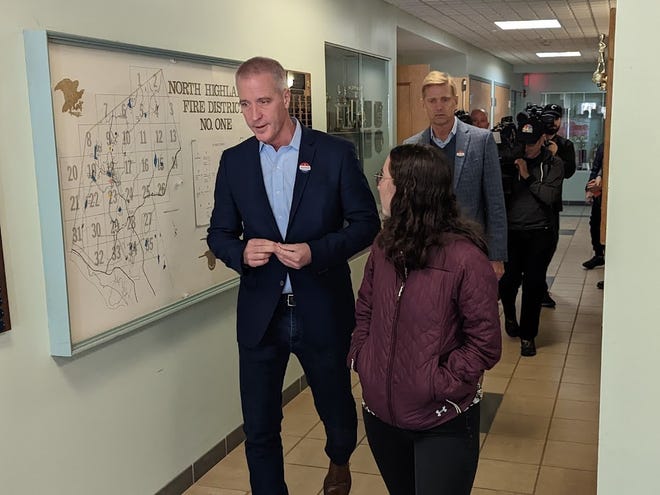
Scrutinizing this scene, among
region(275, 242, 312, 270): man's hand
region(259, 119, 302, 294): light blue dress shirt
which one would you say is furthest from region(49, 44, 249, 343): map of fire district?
region(275, 242, 312, 270): man's hand

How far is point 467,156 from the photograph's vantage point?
3.23 m

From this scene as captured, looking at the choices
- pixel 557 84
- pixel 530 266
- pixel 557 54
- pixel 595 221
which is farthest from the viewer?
pixel 557 84

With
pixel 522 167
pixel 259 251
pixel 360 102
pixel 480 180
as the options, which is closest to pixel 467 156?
pixel 480 180

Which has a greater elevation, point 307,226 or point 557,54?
point 557,54

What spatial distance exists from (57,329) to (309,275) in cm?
82

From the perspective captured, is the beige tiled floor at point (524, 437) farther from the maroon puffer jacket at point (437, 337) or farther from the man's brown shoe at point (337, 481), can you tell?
the maroon puffer jacket at point (437, 337)

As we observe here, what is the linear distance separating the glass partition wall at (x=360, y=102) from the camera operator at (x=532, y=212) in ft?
3.74

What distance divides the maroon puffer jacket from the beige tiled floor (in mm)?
1325

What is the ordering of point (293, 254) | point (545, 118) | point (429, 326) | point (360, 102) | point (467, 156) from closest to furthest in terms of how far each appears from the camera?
point (429, 326)
point (293, 254)
point (467, 156)
point (545, 118)
point (360, 102)

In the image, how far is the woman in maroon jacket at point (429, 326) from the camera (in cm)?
180

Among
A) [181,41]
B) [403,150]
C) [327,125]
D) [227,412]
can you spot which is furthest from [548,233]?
[403,150]

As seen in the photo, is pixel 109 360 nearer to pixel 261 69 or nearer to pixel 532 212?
pixel 261 69

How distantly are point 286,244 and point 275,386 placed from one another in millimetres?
534

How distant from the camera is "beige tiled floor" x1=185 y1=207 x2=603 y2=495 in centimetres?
307
